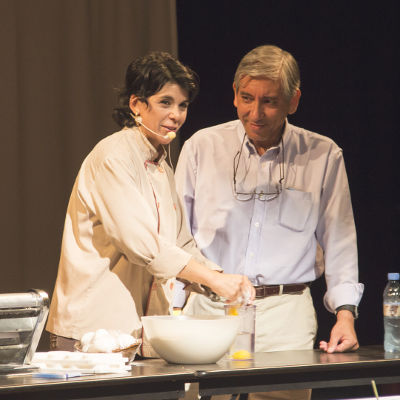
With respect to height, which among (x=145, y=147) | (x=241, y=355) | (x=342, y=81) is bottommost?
(x=241, y=355)

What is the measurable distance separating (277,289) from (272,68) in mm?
817

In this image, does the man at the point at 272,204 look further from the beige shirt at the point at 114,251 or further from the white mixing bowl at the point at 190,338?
the white mixing bowl at the point at 190,338

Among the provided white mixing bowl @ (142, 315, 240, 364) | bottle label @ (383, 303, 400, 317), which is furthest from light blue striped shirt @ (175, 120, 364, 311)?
white mixing bowl @ (142, 315, 240, 364)

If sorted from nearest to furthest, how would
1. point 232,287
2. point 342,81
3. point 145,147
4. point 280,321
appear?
point 232,287 < point 145,147 < point 280,321 < point 342,81

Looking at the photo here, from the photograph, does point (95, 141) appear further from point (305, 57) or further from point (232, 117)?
point (305, 57)

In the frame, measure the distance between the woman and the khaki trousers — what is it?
21.5 inches

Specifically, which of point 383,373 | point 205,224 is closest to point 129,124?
point 205,224

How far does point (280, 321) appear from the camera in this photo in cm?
286

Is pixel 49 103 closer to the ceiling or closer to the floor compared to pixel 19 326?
closer to the ceiling

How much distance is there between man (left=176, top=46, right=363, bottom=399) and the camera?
290 centimetres

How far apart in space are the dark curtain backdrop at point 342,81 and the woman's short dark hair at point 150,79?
60.0 inches

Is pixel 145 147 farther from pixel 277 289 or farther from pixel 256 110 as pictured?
pixel 277 289

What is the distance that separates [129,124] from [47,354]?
883mm

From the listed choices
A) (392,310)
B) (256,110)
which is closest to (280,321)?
(392,310)
